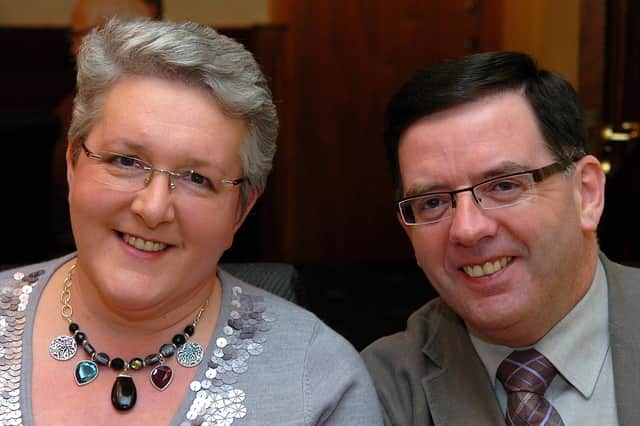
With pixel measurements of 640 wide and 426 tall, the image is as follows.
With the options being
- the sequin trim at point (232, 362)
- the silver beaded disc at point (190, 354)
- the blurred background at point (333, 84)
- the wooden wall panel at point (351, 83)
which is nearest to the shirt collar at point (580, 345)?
the sequin trim at point (232, 362)

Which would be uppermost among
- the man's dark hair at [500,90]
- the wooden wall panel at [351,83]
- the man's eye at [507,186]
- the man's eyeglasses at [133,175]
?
the man's dark hair at [500,90]

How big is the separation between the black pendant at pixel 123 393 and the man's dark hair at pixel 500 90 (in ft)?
2.56

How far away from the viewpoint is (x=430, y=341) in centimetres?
221

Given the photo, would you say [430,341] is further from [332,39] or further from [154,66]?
[332,39]

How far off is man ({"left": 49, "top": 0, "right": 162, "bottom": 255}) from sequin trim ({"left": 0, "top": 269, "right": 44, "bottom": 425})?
1.82m

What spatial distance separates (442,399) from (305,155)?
4.61 meters

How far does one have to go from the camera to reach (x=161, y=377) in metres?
1.96

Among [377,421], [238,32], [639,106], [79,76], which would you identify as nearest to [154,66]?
[79,76]

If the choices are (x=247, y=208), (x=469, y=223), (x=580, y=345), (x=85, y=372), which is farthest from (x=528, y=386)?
(x=85, y=372)

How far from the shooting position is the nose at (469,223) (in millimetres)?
1925

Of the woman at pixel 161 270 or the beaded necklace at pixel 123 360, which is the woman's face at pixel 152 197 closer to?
the woman at pixel 161 270

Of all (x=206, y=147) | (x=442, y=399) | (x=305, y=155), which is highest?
(x=206, y=147)

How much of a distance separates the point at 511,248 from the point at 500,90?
0.33 meters

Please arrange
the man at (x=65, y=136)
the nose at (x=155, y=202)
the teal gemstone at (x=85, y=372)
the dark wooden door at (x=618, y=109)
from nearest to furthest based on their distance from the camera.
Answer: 1. the nose at (x=155, y=202)
2. the teal gemstone at (x=85, y=372)
3. the dark wooden door at (x=618, y=109)
4. the man at (x=65, y=136)
